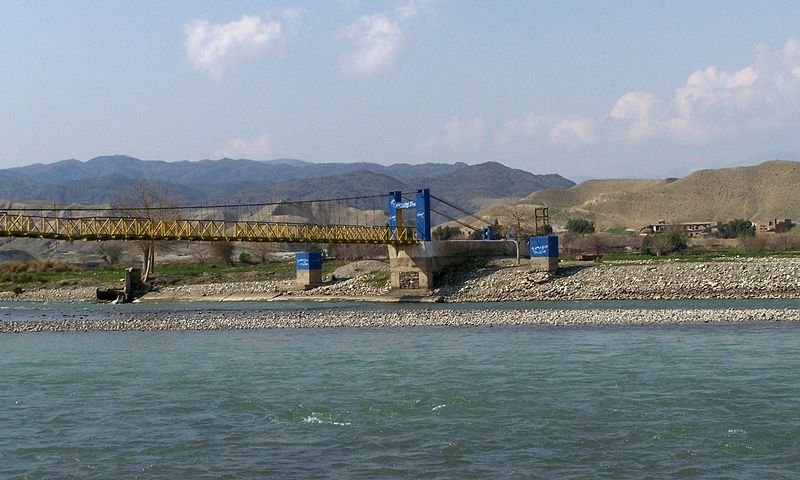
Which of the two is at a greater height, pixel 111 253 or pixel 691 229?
pixel 691 229

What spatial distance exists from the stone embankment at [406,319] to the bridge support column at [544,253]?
14724mm

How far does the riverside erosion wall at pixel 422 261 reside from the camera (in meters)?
53.9

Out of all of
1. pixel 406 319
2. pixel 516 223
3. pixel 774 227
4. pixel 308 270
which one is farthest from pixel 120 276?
pixel 774 227

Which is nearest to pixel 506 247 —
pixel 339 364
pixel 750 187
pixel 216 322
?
pixel 216 322

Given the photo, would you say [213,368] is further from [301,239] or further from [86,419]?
[301,239]

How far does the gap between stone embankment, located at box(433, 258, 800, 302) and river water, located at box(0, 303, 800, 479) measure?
16.5 m

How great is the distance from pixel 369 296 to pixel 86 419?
38.6m

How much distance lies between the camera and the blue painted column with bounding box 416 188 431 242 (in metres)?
54.5

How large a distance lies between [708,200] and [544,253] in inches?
4312

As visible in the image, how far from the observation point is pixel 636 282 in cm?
4575

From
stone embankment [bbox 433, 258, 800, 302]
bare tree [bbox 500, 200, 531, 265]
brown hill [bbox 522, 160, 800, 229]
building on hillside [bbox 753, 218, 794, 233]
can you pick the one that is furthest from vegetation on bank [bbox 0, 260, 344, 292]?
brown hill [bbox 522, 160, 800, 229]

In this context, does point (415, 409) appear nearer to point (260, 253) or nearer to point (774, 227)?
point (260, 253)

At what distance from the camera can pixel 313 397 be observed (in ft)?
57.6

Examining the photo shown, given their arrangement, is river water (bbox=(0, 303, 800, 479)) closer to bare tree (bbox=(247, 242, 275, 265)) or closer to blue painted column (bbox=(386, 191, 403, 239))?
blue painted column (bbox=(386, 191, 403, 239))
